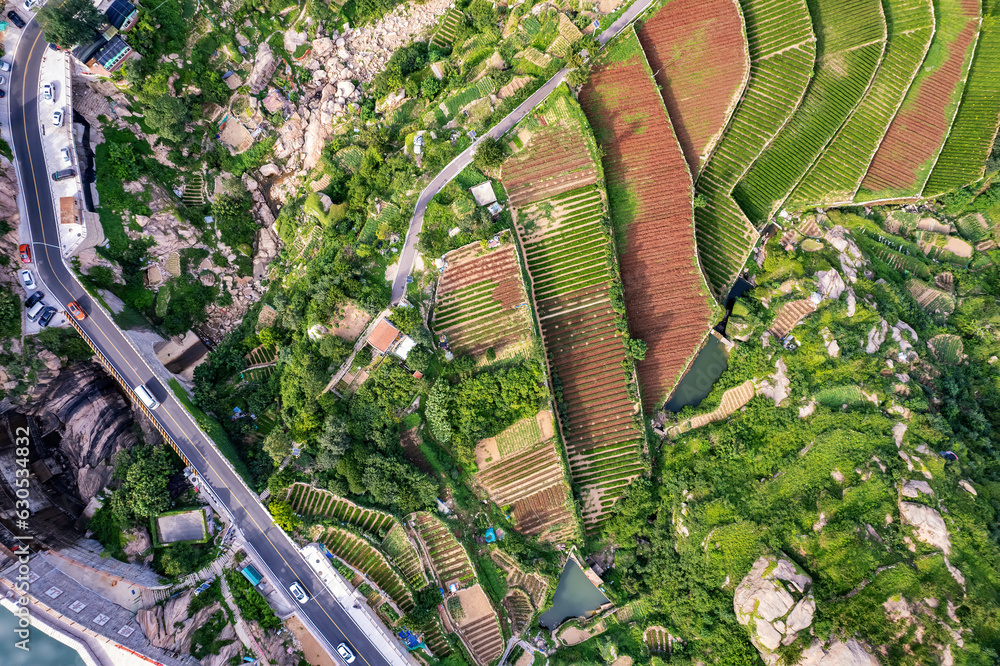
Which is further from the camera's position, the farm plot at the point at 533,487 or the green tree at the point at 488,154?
the farm plot at the point at 533,487

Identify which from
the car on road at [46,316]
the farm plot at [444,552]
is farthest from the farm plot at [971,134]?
the car on road at [46,316]

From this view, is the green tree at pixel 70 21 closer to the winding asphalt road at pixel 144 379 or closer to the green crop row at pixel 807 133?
the winding asphalt road at pixel 144 379

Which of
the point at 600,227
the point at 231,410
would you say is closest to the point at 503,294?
the point at 600,227

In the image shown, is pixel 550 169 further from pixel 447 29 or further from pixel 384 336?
pixel 384 336

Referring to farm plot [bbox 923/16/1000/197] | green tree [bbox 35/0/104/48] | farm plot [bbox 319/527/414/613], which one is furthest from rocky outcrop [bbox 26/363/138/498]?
farm plot [bbox 923/16/1000/197]

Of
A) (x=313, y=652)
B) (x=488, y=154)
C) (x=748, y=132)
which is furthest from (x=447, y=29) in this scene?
(x=313, y=652)

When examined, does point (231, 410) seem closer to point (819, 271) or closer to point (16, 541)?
point (16, 541)
